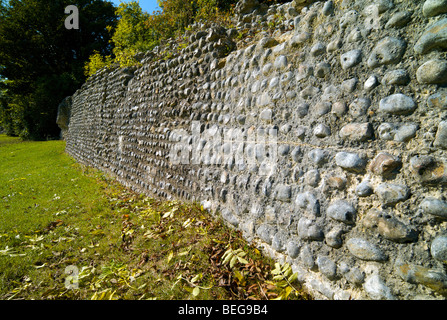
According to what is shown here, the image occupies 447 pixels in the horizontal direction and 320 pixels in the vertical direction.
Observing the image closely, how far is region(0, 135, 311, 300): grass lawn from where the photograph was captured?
6.76 ft

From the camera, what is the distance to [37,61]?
18.5 meters

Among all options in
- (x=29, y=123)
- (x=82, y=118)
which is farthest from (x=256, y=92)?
(x=29, y=123)

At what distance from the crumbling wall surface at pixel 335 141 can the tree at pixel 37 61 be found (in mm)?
19305

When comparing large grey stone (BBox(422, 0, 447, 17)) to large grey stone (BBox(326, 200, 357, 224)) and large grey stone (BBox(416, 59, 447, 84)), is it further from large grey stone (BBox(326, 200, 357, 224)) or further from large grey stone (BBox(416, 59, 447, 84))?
large grey stone (BBox(326, 200, 357, 224))

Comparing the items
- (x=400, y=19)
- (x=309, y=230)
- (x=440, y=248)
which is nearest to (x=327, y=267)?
(x=309, y=230)

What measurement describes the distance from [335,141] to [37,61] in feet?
79.6

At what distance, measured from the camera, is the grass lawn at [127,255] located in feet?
6.76

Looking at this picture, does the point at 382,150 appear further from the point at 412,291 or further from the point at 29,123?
the point at 29,123

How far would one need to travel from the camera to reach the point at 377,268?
1493 mm

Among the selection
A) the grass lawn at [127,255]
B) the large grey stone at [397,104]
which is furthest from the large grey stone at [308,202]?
the large grey stone at [397,104]

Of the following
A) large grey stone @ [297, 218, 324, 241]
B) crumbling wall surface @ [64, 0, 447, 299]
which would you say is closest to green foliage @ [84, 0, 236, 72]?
crumbling wall surface @ [64, 0, 447, 299]

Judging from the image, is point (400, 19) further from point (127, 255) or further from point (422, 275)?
point (127, 255)

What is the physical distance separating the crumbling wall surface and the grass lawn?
0.29 metres
